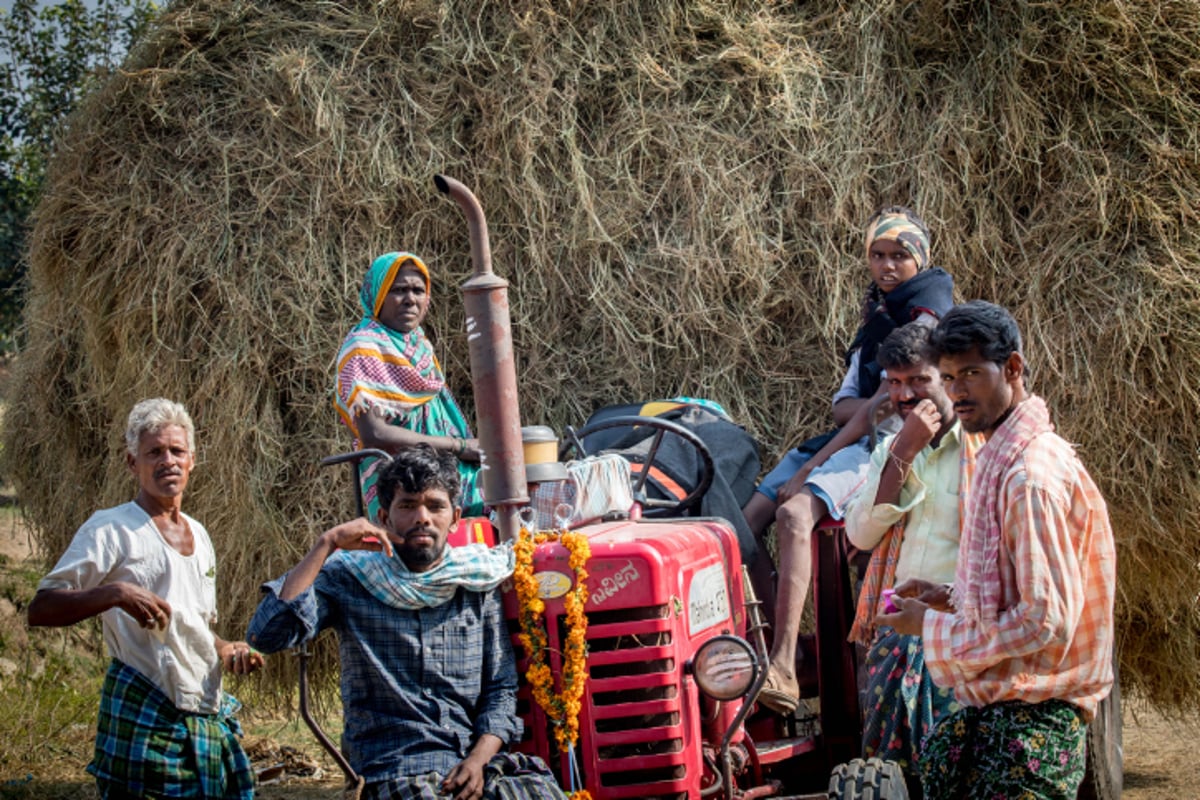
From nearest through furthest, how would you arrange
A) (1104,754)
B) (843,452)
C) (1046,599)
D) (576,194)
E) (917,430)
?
(1046,599) < (917,430) < (843,452) < (1104,754) < (576,194)

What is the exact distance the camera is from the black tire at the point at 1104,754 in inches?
180

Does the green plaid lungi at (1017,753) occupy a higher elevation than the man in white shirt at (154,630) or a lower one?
lower

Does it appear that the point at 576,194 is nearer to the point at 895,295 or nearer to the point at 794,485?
the point at 895,295

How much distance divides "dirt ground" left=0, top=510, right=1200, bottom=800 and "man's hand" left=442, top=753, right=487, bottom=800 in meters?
2.89

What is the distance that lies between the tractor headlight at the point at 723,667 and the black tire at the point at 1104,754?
1.99 m

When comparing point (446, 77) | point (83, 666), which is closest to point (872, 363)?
point (446, 77)

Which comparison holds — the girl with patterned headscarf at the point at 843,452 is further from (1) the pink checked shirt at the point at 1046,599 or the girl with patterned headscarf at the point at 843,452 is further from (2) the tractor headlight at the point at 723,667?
(1) the pink checked shirt at the point at 1046,599

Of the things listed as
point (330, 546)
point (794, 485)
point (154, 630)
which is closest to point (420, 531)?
point (330, 546)

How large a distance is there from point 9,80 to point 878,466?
694cm

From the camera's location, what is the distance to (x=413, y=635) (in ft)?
10.3

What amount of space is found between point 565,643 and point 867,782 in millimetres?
821

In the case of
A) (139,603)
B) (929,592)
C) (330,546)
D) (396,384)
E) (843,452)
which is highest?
(396,384)

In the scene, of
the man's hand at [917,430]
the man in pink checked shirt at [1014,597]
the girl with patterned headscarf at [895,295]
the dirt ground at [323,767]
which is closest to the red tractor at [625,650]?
the man in pink checked shirt at [1014,597]

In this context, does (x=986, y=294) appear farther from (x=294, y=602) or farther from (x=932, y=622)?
(x=294, y=602)
